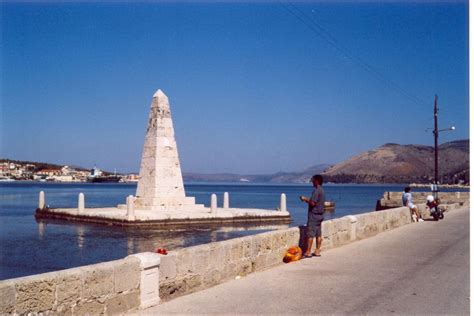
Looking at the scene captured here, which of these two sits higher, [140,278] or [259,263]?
[140,278]

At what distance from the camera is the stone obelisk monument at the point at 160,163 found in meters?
28.8

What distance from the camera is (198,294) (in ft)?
24.6

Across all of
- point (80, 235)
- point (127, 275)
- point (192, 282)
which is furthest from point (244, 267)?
point (80, 235)

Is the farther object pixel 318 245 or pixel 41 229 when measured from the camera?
pixel 41 229

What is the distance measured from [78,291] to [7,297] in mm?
904

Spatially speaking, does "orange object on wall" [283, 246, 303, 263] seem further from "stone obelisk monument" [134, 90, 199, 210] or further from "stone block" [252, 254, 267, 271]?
"stone obelisk monument" [134, 90, 199, 210]

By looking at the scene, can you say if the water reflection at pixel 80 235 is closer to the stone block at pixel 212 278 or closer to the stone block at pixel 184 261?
the stone block at pixel 212 278

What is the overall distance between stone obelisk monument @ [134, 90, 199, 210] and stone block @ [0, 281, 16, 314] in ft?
78.3

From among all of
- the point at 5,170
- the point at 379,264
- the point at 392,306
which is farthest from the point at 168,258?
the point at 5,170

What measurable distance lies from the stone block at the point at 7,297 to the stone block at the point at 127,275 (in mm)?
1412

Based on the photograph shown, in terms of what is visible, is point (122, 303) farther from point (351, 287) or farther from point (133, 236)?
point (133, 236)

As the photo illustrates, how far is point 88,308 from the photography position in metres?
5.77

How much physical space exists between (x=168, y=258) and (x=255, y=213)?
79.7 ft

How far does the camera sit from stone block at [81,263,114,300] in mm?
5750
